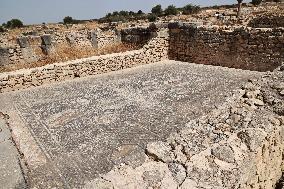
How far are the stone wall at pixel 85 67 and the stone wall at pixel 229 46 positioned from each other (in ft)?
2.31

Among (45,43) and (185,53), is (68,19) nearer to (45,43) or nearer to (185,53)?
(45,43)

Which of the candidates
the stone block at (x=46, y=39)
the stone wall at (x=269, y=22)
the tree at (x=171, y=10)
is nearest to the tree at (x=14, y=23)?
the tree at (x=171, y=10)

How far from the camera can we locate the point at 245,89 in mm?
4469

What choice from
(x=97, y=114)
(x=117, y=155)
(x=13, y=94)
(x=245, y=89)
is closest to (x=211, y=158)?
(x=245, y=89)

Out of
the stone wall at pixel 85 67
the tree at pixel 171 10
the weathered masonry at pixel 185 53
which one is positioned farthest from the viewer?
the tree at pixel 171 10

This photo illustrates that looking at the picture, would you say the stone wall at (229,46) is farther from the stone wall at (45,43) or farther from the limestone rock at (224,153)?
the limestone rock at (224,153)

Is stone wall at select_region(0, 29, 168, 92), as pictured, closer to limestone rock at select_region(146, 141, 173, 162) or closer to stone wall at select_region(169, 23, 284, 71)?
stone wall at select_region(169, 23, 284, 71)

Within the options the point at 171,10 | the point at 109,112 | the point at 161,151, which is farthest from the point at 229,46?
the point at 171,10

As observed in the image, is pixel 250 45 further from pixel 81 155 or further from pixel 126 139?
pixel 81 155

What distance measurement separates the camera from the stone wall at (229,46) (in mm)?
9520

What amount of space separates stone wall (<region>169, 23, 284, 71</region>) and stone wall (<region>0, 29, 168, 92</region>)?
Answer: 71 centimetres

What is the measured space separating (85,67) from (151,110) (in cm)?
436

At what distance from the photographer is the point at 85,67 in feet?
34.1

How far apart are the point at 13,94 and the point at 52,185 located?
17.7 ft
